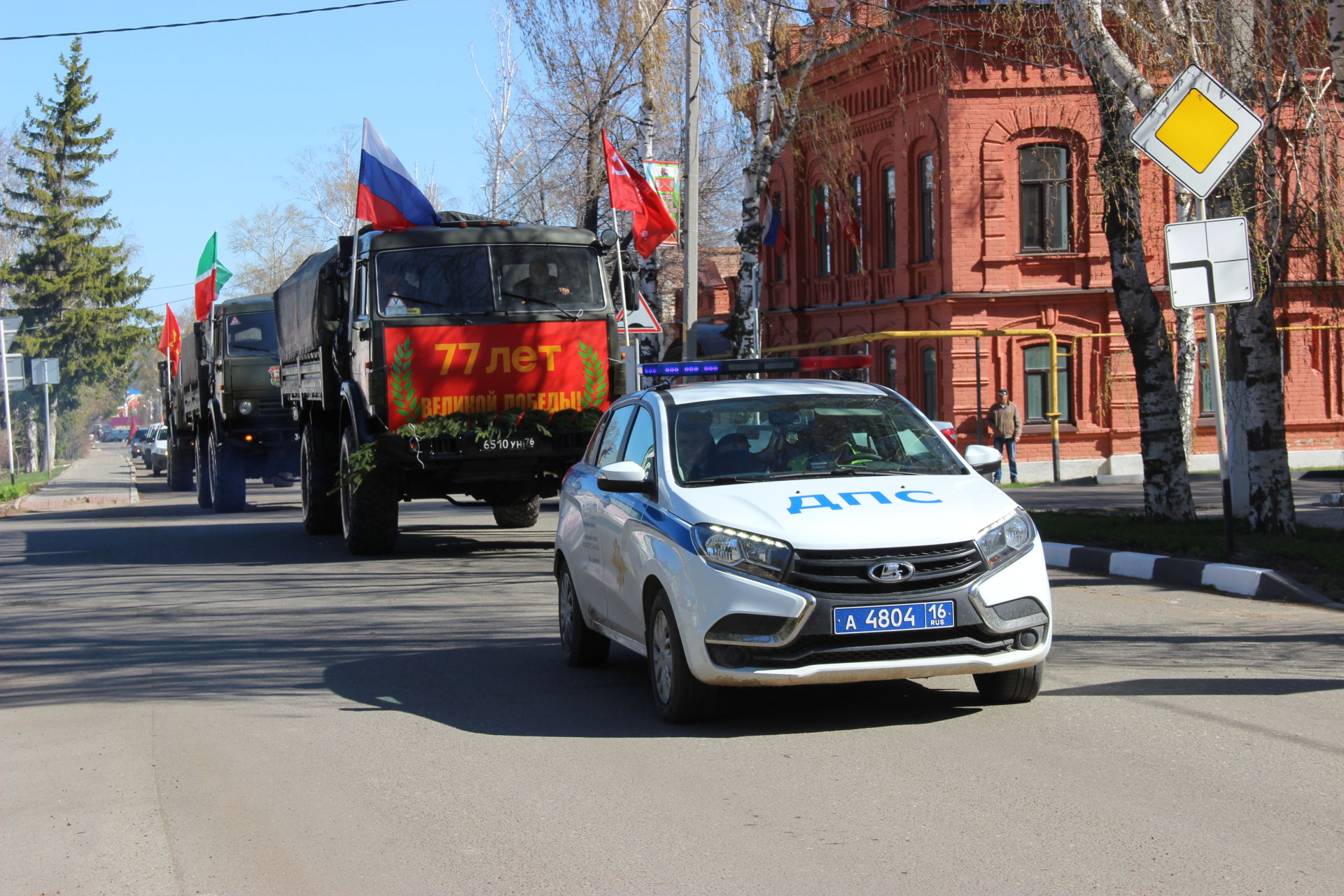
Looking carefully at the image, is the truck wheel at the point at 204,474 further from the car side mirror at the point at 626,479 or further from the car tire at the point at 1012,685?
the car tire at the point at 1012,685

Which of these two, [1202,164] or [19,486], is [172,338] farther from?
[1202,164]

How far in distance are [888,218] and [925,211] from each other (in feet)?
5.74

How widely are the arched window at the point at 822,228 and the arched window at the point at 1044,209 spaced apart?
6354 millimetres

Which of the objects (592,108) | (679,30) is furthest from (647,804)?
(592,108)

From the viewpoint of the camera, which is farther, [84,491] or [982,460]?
[84,491]

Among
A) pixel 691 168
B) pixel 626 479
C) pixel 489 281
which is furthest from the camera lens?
pixel 691 168

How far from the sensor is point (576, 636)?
865 cm

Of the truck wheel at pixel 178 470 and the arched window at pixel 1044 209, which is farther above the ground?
the arched window at pixel 1044 209

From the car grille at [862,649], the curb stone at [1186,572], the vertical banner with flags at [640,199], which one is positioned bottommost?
the curb stone at [1186,572]

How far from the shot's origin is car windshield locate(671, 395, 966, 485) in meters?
7.33

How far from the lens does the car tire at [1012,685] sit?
6.97 meters

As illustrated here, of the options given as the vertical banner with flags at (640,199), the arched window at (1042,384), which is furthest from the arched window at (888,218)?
the vertical banner with flags at (640,199)

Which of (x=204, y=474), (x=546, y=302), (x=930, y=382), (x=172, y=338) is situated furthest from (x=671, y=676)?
(x=172, y=338)

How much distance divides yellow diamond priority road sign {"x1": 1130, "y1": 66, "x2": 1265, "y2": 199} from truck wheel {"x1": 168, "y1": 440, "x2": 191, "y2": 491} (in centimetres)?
2932
